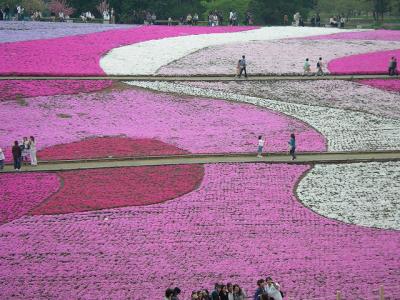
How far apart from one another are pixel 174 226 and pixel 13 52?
112ft

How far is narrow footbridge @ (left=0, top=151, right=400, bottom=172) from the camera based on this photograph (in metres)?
41.2

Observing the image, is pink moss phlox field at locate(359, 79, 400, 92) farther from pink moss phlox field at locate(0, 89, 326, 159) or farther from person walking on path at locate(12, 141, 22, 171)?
person walking on path at locate(12, 141, 22, 171)

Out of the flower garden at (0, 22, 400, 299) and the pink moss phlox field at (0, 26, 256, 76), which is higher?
the pink moss phlox field at (0, 26, 256, 76)

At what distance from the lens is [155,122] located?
49.6m

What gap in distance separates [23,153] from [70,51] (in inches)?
971

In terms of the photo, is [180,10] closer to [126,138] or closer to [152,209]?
[126,138]

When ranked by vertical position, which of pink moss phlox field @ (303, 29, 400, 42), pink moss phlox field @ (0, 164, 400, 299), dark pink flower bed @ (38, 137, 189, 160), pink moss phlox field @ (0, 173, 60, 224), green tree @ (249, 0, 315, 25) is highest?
green tree @ (249, 0, 315, 25)

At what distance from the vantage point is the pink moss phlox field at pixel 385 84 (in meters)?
57.5

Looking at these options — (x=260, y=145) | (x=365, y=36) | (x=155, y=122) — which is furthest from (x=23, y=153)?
(x=365, y=36)

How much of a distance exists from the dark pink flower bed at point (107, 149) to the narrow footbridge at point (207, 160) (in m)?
0.71

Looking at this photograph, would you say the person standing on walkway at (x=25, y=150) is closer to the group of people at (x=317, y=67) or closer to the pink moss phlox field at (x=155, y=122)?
the pink moss phlox field at (x=155, y=122)

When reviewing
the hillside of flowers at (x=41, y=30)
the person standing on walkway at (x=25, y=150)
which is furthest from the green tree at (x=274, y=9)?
the person standing on walkway at (x=25, y=150)

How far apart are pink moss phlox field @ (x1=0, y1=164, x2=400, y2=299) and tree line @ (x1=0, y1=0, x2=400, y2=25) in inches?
2457

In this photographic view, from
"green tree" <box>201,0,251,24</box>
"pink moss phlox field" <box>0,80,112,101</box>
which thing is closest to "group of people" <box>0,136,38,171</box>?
"pink moss phlox field" <box>0,80,112,101</box>
